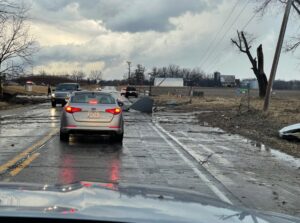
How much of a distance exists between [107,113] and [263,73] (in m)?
39.2

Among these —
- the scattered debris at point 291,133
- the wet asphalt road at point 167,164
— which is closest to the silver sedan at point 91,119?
the wet asphalt road at point 167,164

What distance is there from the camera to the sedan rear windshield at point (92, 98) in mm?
16109

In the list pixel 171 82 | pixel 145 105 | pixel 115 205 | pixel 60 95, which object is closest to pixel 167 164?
pixel 115 205

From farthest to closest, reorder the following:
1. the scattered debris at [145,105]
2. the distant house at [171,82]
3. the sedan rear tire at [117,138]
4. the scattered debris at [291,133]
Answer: the distant house at [171,82], the scattered debris at [145,105], the scattered debris at [291,133], the sedan rear tire at [117,138]

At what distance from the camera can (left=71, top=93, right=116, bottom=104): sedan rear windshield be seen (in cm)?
1611

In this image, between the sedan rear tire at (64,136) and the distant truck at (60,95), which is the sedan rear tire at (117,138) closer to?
the sedan rear tire at (64,136)

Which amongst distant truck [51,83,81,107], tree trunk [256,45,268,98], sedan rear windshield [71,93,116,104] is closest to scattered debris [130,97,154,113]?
distant truck [51,83,81,107]

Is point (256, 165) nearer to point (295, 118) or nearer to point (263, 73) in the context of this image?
point (295, 118)

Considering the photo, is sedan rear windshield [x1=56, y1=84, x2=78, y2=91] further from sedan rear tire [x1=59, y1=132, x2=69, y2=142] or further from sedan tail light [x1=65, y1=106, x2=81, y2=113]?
sedan tail light [x1=65, y1=106, x2=81, y2=113]

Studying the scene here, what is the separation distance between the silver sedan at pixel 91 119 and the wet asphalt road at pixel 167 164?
399mm

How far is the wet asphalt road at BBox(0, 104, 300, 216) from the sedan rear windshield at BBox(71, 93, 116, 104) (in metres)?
1.18

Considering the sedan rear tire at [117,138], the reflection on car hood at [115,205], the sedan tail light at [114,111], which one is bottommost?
the sedan rear tire at [117,138]

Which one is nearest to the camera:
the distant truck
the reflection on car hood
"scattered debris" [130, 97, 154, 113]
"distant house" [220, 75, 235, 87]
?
the reflection on car hood

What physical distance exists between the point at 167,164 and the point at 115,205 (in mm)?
9150
